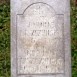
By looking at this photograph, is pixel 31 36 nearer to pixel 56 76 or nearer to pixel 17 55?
pixel 17 55

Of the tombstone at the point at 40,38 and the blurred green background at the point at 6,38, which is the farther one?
the blurred green background at the point at 6,38

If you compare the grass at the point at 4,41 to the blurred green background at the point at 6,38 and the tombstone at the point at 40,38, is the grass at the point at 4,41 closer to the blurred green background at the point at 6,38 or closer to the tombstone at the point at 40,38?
the blurred green background at the point at 6,38

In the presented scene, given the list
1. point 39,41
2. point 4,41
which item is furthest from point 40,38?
point 4,41

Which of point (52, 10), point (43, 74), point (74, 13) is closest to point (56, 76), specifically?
point (43, 74)

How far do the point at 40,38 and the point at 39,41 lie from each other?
4cm

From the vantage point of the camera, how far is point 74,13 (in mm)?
8555

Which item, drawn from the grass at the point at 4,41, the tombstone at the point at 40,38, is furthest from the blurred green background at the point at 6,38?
the tombstone at the point at 40,38

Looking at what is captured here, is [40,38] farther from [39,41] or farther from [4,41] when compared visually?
[4,41]

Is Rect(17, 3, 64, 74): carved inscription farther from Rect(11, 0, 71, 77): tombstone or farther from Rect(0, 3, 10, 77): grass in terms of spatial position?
Rect(0, 3, 10, 77): grass

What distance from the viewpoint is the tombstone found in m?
4.94

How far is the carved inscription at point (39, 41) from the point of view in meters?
4.95

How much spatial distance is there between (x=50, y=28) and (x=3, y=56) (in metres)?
2.24

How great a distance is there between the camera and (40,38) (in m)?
4.98

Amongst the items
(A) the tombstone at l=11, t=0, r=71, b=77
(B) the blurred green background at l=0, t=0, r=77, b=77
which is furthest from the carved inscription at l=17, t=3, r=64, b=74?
(B) the blurred green background at l=0, t=0, r=77, b=77
